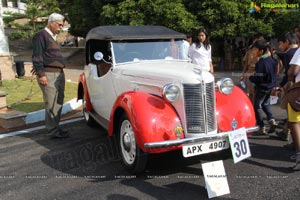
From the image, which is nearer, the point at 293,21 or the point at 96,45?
the point at 96,45

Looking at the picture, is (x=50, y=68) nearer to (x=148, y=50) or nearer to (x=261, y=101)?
(x=148, y=50)

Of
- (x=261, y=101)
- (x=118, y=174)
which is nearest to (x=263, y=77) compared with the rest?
(x=261, y=101)

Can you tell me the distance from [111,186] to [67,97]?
580cm

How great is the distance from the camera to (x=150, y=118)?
146 inches

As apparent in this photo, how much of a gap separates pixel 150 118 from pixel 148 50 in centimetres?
178

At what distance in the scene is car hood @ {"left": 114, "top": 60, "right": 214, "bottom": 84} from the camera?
3901 mm

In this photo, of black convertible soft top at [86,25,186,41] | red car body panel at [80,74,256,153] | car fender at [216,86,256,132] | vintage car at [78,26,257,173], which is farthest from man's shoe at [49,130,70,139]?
car fender at [216,86,256,132]

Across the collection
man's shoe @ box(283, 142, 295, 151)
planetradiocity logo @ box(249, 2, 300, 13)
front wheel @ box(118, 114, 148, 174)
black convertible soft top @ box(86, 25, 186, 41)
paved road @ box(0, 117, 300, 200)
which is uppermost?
planetradiocity logo @ box(249, 2, 300, 13)

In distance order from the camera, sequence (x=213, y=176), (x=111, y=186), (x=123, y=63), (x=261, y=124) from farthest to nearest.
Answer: (x=261, y=124) → (x=123, y=63) → (x=111, y=186) → (x=213, y=176)

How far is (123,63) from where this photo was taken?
16.4 feet

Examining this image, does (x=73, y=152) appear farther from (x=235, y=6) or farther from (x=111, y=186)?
→ (x=235, y=6)

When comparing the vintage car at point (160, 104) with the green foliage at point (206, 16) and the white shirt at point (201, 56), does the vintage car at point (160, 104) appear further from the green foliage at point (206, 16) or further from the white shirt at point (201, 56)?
the green foliage at point (206, 16)

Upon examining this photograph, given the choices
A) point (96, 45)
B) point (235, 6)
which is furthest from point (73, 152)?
point (235, 6)

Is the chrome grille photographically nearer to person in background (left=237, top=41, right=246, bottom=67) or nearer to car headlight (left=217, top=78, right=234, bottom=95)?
car headlight (left=217, top=78, right=234, bottom=95)
